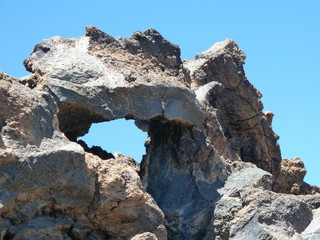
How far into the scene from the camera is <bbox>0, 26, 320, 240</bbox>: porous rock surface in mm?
9156

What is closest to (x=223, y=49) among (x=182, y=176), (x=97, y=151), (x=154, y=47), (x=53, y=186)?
(x=154, y=47)

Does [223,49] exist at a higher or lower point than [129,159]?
higher

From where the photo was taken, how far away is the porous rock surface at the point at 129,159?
9.16 meters

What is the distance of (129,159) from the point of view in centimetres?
1288

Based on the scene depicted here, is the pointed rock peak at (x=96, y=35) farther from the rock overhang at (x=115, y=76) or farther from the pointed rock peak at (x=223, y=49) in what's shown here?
the pointed rock peak at (x=223, y=49)

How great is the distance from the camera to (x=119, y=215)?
959cm

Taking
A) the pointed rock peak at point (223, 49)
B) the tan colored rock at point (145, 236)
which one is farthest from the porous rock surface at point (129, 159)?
the pointed rock peak at point (223, 49)

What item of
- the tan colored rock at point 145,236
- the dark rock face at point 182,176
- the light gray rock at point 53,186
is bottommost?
the tan colored rock at point 145,236

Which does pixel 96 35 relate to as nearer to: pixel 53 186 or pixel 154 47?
pixel 154 47

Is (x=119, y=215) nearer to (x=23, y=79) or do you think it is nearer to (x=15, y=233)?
(x=15, y=233)

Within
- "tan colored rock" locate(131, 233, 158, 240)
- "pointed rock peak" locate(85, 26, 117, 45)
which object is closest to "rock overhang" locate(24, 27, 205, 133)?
"pointed rock peak" locate(85, 26, 117, 45)

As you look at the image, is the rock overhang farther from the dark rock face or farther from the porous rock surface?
the dark rock face

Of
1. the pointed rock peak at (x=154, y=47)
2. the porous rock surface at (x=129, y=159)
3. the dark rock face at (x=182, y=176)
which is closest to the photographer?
the porous rock surface at (x=129, y=159)

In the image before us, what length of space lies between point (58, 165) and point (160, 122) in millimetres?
2806
